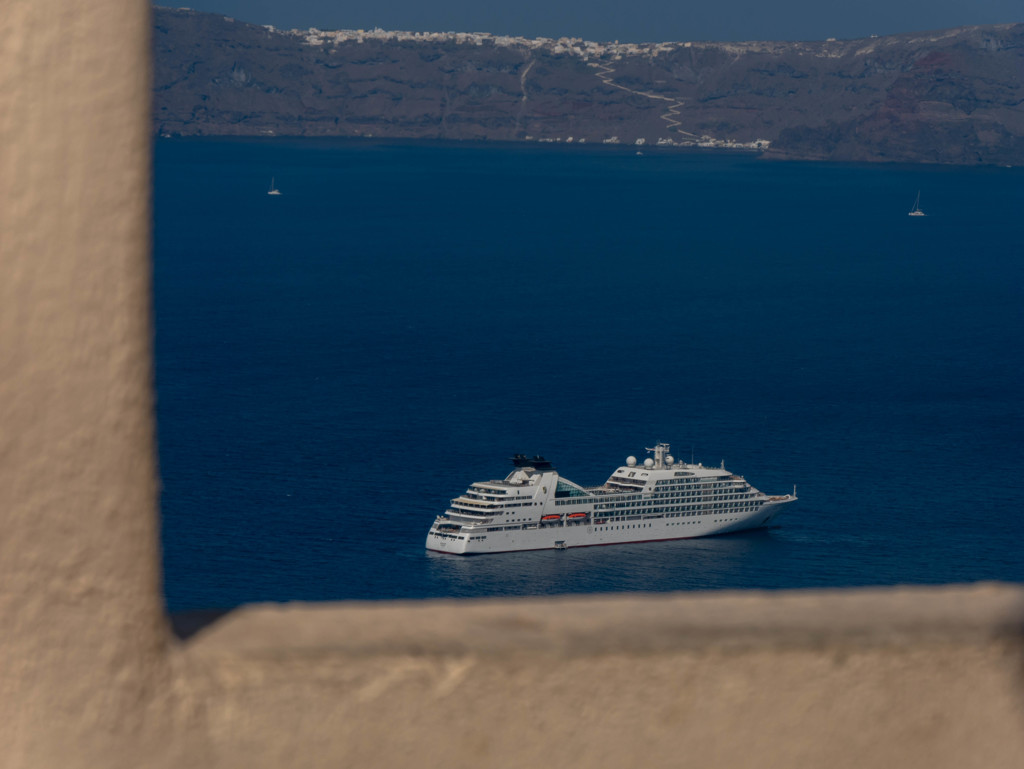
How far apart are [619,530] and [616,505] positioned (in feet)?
5.52

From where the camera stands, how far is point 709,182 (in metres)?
188

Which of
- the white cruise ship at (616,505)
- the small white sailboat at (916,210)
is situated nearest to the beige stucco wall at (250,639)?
the white cruise ship at (616,505)

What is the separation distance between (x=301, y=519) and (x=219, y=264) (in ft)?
196

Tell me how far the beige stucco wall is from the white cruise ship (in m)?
45.7

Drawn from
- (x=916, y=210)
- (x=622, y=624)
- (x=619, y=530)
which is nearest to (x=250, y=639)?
(x=622, y=624)

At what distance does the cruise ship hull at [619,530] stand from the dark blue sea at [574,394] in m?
0.54

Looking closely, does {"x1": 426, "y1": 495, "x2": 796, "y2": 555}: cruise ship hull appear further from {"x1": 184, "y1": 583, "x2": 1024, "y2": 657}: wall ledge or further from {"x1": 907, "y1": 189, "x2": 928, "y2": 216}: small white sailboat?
{"x1": 907, "y1": 189, "x2": 928, "y2": 216}: small white sailboat

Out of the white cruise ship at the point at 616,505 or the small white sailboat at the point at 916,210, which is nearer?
the white cruise ship at the point at 616,505

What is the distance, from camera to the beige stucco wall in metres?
2.51

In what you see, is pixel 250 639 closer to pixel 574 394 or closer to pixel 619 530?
pixel 619 530

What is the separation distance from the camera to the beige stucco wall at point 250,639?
2.51m

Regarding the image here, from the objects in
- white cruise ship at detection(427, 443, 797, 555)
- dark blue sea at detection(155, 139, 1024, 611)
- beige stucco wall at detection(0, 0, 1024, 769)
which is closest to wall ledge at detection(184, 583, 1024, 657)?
beige stucco wall at detection(0, 0, 1024, 769)

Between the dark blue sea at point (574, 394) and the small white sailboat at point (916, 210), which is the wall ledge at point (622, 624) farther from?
the small white sailboat at point (916, 210)

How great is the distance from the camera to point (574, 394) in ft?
210
